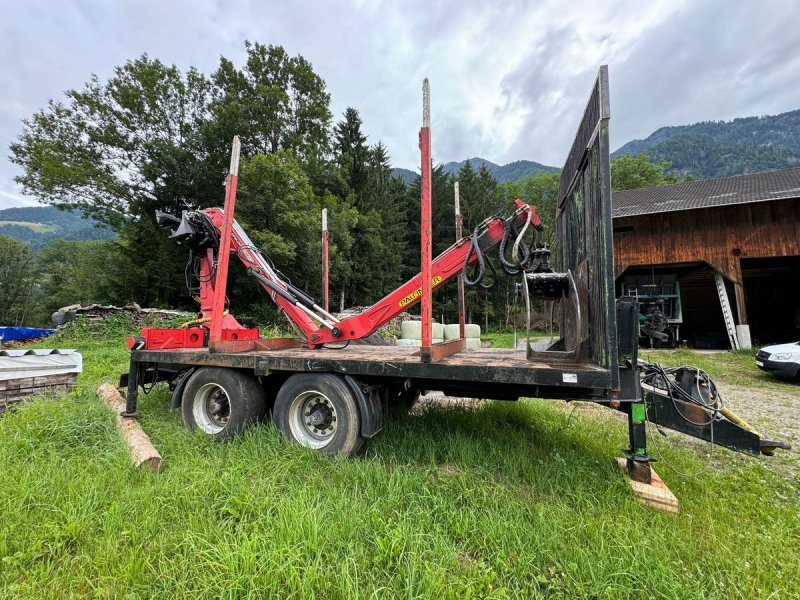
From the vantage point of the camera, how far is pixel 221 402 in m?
3.99

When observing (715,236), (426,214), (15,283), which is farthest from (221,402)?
(15,283)

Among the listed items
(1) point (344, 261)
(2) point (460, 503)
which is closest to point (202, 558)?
(2) point (460, 503)

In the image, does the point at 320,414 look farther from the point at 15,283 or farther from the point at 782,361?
the point at 15,283

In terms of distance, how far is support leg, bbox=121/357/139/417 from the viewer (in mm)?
4098

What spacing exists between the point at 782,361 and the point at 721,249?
7282 mm

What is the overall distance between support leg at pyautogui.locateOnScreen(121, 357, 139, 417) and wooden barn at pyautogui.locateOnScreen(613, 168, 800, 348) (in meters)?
16.3

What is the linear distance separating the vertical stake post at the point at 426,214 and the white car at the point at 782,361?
32.6 ft

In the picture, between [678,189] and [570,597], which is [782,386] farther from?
[678,189]

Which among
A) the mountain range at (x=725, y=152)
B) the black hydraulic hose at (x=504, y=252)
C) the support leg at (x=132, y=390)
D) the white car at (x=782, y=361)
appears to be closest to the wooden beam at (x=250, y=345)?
the support leg at (x=132, y=390)

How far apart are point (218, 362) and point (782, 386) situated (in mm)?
11047

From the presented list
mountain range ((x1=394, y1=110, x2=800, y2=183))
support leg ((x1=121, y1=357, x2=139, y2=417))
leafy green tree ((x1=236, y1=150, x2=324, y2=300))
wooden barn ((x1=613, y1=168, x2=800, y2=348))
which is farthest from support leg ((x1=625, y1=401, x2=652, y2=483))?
mountain range ((x1=394, y1=110, x2=800, y2=183))

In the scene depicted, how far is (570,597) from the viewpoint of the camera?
179 centimetres

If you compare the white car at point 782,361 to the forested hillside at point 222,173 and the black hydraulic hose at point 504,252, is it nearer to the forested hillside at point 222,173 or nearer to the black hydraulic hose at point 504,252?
the black hydraulic hose at point 504,252

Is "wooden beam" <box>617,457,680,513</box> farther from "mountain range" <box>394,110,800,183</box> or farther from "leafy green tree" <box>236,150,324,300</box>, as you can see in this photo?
"mountain range" <box>394,110,800,183</box>
